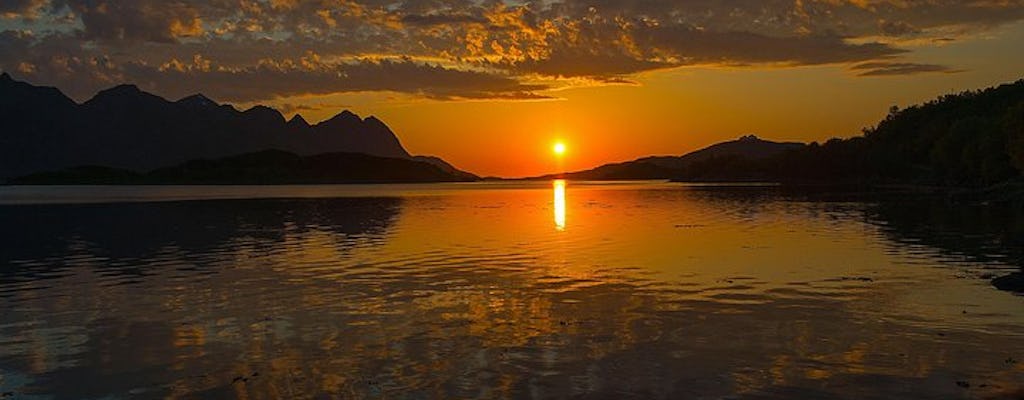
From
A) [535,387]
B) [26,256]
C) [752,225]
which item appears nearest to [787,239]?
[752,225]

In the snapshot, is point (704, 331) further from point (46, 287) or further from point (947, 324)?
point (46, 287)

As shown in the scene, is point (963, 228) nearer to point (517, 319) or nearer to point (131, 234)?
point (517, 319)

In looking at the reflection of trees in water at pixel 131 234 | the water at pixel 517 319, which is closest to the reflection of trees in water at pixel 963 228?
the water at pixel 517 319

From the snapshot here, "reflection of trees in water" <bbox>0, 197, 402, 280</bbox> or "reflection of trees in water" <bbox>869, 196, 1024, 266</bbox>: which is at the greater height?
"reflection of trees in water" <bbox>0, 197, 402, 280</bbox>

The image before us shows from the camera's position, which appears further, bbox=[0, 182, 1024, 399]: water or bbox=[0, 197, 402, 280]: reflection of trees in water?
bbox=[0, 197, 402, 280]: reflection of trees in water

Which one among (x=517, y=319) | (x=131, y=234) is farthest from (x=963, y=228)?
(x=131, y=234)

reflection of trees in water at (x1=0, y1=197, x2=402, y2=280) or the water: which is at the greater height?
reflection of trees in water at (x1=0, y1=197, x2=402, y2=280)

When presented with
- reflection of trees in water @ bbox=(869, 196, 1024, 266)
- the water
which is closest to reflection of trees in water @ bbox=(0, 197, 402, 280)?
the water

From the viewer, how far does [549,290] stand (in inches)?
1464

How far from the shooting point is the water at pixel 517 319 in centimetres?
2048

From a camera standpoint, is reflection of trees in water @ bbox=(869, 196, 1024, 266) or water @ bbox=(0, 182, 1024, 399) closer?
water @ bbox=(0, 182, 1024, 399)

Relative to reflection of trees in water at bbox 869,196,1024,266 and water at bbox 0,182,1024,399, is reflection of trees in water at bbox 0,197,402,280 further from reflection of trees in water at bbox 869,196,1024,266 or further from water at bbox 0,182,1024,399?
reflection of trees in water at bbox 869,196,1024,266

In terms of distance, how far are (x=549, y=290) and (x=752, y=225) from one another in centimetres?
4658

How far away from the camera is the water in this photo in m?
20.5
